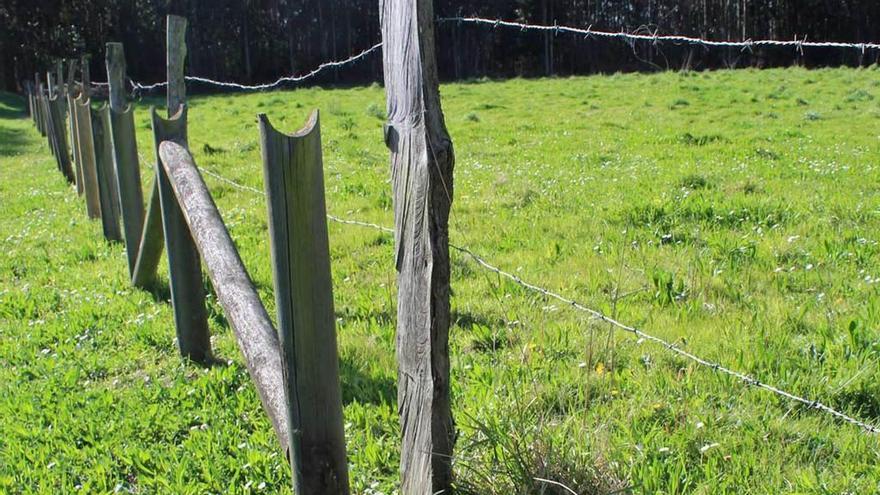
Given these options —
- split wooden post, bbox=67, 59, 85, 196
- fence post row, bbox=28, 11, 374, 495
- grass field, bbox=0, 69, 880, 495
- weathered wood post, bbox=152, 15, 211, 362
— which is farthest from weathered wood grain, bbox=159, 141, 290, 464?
split wooden post, bbox=67, 59, 85, 196

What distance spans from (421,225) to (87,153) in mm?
7312

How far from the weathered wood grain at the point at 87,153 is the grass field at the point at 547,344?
1.35 feet

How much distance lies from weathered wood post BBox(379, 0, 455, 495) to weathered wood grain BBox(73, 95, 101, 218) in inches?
271

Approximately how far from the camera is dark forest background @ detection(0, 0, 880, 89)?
126ft

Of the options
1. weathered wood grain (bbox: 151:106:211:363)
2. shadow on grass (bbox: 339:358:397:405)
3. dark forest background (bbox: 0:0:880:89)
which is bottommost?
shadow on grass (bbox: 339:358:397:405)

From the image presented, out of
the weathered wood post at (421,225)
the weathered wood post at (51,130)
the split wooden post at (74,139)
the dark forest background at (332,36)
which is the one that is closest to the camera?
the weathered wood post at (421,225)

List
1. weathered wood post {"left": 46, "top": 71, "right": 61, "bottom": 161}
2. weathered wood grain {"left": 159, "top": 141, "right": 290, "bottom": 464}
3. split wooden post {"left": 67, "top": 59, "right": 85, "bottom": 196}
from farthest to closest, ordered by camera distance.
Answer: weathered wood post {"left": 46, "top": 71, "right": 61, "bottom": 161}, split wooden post {"left": 67, "top": 59, "right": 85, "bottom": 196}, weathered wood grain {"left": 159, "top": 141, "right": 290, "bottom": 464}

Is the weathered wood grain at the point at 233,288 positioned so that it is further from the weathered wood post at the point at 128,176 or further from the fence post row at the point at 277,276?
the weathered wood post at the point at 128,176

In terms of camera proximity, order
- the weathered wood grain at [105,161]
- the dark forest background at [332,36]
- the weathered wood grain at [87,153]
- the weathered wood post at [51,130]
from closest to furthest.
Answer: the weathered wood grain at [105,161] → the weathered wood grain at [87,153] → the weathered wood post at [51,130] → the dark forest background at [332,36]

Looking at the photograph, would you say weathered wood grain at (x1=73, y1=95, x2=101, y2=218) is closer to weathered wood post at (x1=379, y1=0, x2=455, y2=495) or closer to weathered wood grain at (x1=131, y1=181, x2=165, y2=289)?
weathered wood grain at (x1=131, y1=181, x2=165, y2=289)

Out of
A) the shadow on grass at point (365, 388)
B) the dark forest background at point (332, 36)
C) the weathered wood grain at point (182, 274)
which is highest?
the dark forest background at point (332, 36)

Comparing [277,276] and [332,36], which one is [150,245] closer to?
[277,276]

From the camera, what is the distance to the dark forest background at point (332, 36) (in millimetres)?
38281

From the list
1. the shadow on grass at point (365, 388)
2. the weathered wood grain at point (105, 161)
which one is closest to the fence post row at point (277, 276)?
the shadow on grass at point (365, 388)
